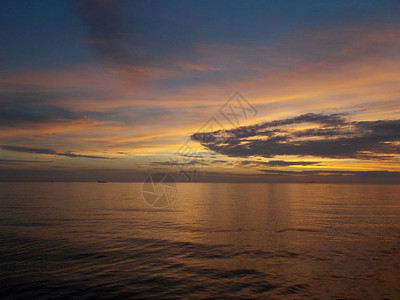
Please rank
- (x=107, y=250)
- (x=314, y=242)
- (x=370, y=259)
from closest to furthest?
(x=370, y=259), (x=107, y=250), (x=314, y=242)

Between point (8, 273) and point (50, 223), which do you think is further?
point (50, 223)

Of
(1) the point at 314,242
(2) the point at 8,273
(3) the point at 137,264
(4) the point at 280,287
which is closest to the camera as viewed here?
(4) the point at 280,287

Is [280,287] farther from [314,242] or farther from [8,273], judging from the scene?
[8,273]

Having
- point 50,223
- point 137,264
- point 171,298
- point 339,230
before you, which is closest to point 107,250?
point 137,264

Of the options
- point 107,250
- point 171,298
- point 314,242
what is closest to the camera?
point 171,298

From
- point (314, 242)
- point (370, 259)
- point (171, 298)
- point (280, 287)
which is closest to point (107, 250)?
point (171, 298)

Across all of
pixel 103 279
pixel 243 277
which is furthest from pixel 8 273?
pixel 243 277

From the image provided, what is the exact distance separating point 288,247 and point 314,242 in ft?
12.8

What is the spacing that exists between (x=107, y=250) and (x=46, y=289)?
28.8ft

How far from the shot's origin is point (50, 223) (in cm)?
3803

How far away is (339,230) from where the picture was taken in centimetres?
3578

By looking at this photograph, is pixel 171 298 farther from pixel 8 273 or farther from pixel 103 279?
pixel 8 273

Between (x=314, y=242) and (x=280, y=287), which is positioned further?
(x=314, y=242)

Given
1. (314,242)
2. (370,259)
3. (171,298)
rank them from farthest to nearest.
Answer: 1. (314,242)
2. (370,259)
3. (171,298)
